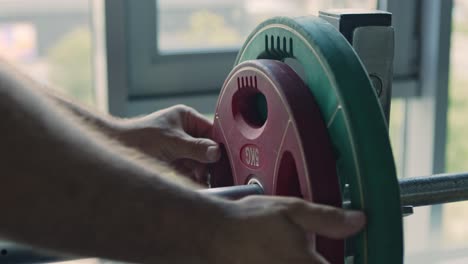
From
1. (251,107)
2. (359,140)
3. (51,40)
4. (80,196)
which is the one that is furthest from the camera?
(51,40)

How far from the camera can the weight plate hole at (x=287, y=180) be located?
0.82 meters

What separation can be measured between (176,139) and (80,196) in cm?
43

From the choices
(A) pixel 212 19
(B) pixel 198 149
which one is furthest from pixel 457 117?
(B) pixel 198 149

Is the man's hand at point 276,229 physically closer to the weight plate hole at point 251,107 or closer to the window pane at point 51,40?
the weight plate hole at point 251,107

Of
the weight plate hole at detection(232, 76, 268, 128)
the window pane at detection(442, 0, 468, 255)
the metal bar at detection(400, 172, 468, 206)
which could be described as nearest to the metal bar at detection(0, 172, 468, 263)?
the metal bar at detection(400, 172, 468, 206)

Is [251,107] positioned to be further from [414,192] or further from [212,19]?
[212,19]

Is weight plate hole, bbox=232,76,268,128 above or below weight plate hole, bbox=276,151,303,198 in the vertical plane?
above

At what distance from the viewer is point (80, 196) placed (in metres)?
0.60

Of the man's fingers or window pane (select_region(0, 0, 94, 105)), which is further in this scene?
window pane (select_region(0, 0, 94, 105))

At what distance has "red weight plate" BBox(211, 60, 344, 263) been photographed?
2.49 ft

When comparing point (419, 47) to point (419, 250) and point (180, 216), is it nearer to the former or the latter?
point (419, 250)

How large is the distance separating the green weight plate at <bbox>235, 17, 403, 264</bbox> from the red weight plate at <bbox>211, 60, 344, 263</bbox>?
0.06 feet

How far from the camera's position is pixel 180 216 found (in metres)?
0.64

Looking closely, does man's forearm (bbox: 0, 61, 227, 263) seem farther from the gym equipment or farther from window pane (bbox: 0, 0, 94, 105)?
window pane (bbox: 0, 0, 94, 105)
